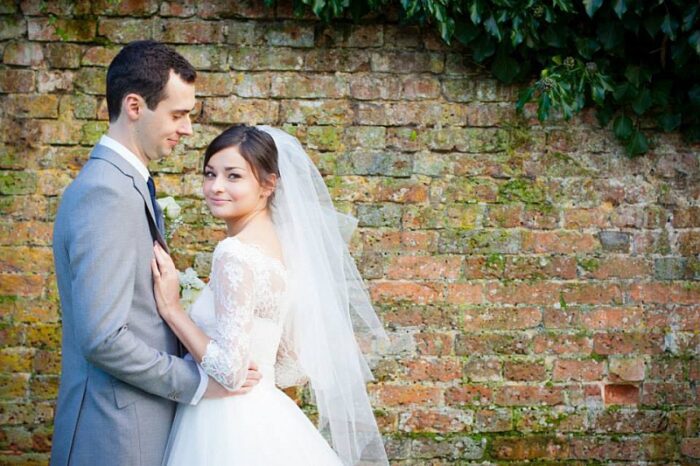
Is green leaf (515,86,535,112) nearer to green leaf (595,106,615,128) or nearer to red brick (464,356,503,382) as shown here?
green leaf (595,106,615,128)

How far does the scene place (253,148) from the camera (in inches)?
105

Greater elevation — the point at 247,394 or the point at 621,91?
the point at 621,91

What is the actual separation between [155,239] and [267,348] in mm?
519

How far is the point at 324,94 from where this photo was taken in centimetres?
387

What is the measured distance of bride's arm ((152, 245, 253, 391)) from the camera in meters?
2.43

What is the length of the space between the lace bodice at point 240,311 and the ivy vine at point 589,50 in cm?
156

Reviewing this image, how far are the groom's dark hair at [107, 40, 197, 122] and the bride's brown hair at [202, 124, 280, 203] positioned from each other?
295mm

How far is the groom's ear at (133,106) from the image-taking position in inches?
95.0

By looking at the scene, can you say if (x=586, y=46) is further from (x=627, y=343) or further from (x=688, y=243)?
(x=627, y=343)

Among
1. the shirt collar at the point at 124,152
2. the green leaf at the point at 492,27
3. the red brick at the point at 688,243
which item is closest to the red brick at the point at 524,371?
the red brick at the point at 688,243

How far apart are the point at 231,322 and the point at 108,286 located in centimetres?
42

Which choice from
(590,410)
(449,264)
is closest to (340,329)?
(449,264)

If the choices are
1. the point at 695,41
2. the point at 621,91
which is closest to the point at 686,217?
the point at 621,91

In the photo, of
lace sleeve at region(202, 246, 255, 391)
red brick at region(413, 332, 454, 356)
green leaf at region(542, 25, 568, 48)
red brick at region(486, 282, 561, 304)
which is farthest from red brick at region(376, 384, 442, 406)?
green leaf at region(542, 25, 568, 48)
